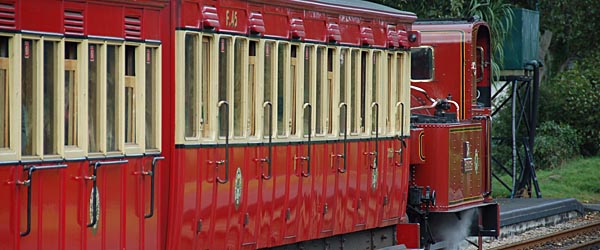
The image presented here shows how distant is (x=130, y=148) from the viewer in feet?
28.2

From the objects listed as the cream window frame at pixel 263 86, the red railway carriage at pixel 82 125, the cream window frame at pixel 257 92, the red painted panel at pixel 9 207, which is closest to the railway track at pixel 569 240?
the cream window frame at pixel 263 86

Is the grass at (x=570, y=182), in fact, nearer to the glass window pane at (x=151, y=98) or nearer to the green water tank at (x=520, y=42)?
the green water tank at (x=520, y=42)

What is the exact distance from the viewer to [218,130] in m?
9.68

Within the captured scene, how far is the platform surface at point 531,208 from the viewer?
19812 mm

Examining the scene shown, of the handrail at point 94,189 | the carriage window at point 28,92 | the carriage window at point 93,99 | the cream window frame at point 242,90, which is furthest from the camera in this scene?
the cream window frame at point 242,90

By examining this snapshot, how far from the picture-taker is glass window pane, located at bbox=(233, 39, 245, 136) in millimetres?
9969

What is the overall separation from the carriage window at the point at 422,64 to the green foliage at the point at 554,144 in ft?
50.5

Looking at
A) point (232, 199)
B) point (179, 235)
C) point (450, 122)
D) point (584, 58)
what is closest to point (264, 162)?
point (232, 199)

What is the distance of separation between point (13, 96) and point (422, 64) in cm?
874

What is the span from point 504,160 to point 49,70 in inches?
931

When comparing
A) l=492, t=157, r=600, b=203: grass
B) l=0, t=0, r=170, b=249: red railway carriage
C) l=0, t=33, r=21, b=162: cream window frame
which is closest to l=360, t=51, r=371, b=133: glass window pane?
l=0, t=0, r=170, b=249: red railway carriage

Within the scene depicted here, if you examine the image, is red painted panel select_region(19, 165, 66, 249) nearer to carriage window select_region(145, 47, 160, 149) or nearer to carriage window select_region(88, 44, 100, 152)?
carriage window select_region(88, 44, 100, 152)

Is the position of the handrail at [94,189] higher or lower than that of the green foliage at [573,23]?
lower

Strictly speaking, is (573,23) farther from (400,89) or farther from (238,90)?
(238,90)
